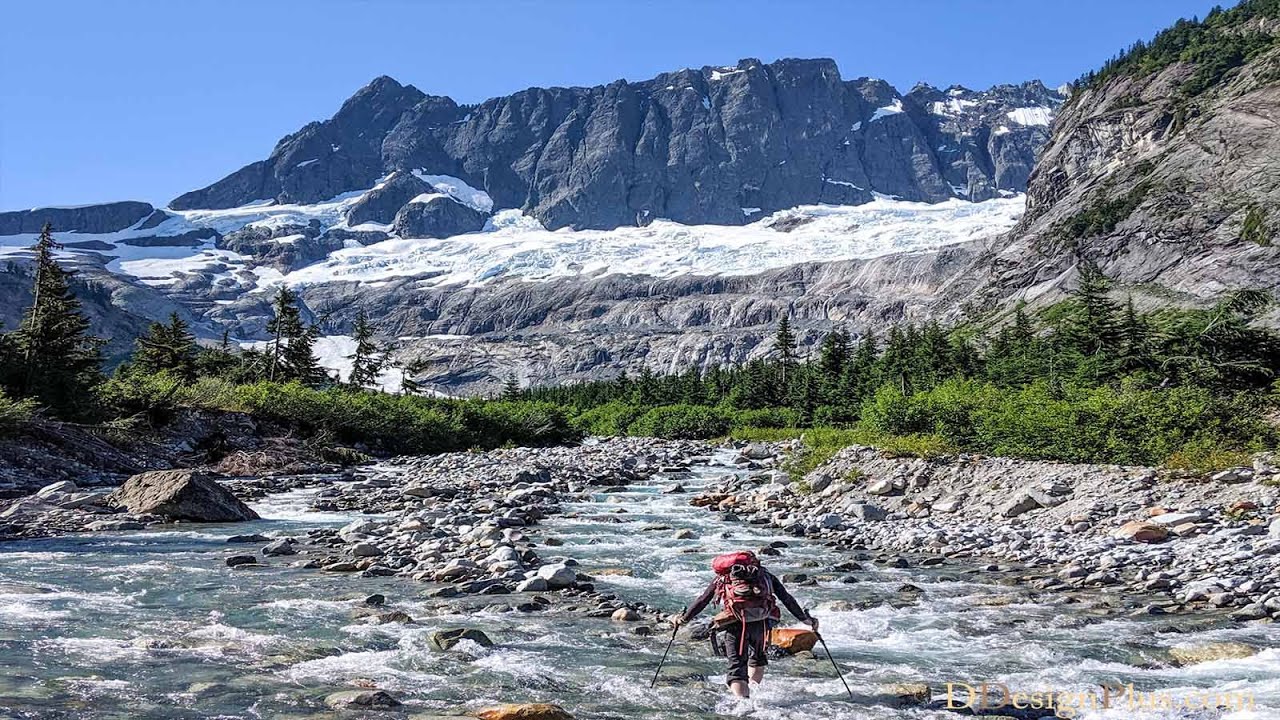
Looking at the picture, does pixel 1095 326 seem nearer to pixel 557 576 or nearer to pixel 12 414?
pixel 557 576

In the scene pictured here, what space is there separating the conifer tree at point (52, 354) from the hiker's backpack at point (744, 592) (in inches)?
1150

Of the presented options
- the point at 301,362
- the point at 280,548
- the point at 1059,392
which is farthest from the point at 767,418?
the point at 280,548

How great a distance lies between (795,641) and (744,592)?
235 cm

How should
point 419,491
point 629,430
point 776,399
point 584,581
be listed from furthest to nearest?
point 776,399, point 629,430, point 419,491, point 584,581

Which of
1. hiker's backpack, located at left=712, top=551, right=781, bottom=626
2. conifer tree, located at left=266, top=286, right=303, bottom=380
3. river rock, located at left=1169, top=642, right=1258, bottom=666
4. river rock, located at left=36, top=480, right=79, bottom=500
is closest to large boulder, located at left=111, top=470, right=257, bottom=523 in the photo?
river rock, located at left=36, top=480, right=79, bottom=500

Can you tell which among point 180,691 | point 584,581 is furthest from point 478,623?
point 180,691

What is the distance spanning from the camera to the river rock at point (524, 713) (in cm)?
794

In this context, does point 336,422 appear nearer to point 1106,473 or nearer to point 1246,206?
point 1106,473

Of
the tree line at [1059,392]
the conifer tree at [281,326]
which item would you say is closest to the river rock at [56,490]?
the tree line at [1059,392]

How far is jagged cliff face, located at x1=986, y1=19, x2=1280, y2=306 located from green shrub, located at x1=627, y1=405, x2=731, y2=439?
63.6 meters

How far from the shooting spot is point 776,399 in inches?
3917

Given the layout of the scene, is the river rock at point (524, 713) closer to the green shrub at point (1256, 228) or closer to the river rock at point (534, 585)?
the river rock at point (534, 585)

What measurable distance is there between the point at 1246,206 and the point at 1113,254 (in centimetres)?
2014

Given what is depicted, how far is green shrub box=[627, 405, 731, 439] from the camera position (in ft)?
265
